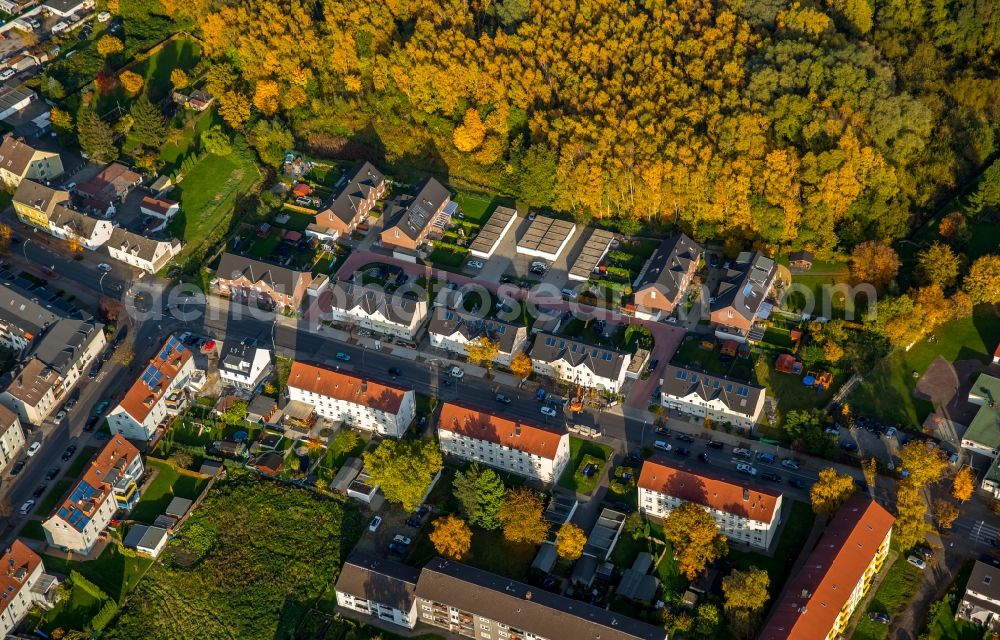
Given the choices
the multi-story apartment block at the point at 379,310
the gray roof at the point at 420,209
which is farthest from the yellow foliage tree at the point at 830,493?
the gray roof at the point at 420,209

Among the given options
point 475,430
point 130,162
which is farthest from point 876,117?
point 130,162

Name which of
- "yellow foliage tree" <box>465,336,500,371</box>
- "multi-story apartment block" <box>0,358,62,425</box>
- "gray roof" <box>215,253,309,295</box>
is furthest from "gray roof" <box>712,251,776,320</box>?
"multi-story apartment block" <box>0,358,62,425</box>

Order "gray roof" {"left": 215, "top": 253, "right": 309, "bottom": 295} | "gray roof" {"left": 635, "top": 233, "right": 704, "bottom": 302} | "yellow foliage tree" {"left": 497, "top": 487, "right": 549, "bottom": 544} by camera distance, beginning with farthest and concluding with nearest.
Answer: "gray roof" {"left": 215, "top": 253, "right": 309, "bottom": 295} < "gray roof" {"left": 635, "top": 233, "right": 704, "bottom": 302} < "yellow foliage tree" {"left": 497, "top": 487, "right": 549, "bottom": 544}

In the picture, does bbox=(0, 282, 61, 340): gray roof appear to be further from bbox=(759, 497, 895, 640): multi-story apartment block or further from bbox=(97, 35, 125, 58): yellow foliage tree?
bbox=(759, 497, 895, 640): multi-story apartment block

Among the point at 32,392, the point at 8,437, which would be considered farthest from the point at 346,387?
the point at 8,437

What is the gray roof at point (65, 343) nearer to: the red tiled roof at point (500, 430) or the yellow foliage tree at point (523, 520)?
the red tiled roof at point (500, 430)
